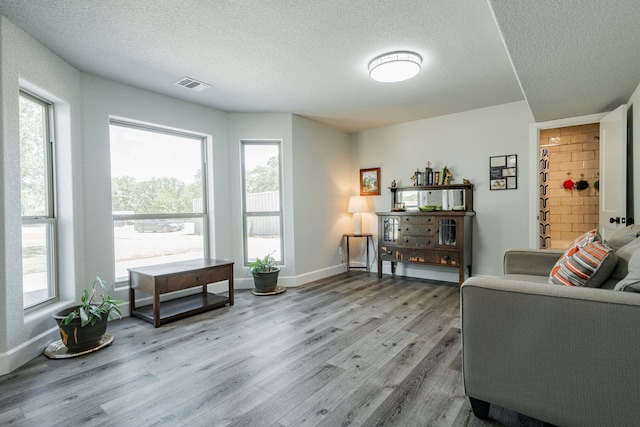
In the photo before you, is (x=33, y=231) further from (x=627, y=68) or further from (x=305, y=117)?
(x=627, y=68)

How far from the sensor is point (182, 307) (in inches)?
132

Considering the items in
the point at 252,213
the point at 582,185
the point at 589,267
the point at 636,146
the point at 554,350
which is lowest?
the point at 554,350

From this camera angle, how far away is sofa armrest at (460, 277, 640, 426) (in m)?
1.22

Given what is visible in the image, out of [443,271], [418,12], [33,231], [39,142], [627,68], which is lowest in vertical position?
[443,271]

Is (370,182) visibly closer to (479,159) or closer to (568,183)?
(479,159)

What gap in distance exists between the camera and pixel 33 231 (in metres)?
2.64

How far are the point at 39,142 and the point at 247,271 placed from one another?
8.59ft

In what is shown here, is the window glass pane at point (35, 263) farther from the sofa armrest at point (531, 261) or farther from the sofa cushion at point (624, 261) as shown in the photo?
the sofa cushion at point (624, 261)

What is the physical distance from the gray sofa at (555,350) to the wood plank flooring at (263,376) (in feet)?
0.99

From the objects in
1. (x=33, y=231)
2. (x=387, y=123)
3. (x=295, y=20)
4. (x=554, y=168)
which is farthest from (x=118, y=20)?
(x=554, y=168)

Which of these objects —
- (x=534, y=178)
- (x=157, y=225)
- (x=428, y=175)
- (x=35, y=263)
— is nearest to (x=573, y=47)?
(x=534, y=178)

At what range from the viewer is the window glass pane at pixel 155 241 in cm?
343

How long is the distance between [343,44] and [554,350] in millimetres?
2456

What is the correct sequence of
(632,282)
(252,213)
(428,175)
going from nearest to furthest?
(632,282) → (252,213) → (428,175)
